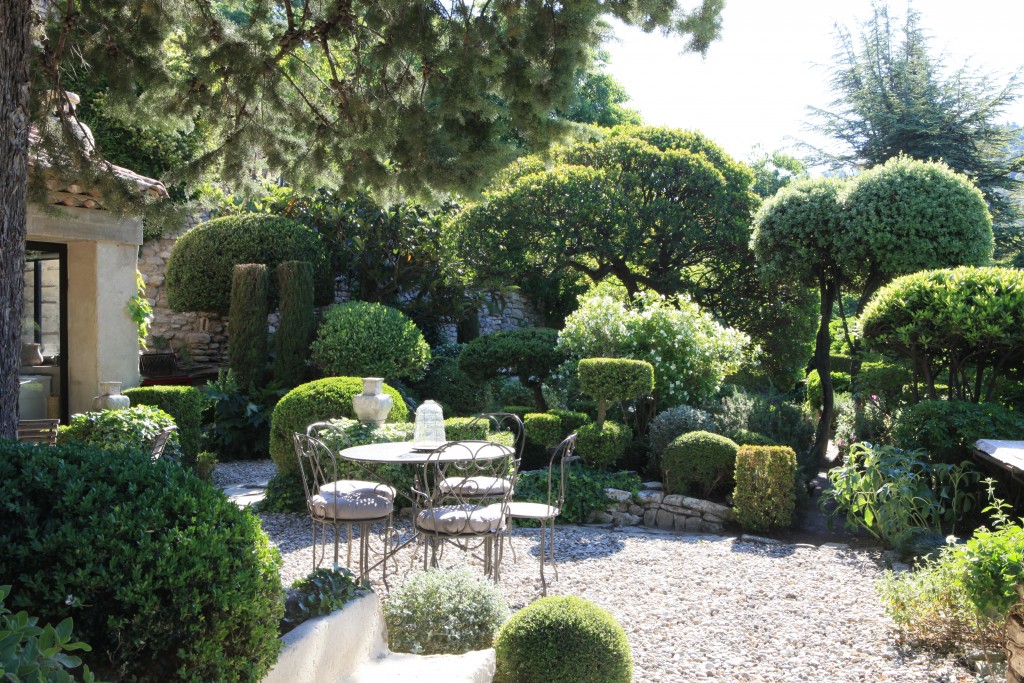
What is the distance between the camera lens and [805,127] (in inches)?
682

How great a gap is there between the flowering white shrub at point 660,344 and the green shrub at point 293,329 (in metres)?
3.26

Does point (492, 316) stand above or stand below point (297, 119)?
below

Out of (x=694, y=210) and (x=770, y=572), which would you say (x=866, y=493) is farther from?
(x=694, y=210)

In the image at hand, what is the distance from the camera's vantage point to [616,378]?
7531 millimetres

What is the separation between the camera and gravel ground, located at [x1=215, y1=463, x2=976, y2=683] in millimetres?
3760

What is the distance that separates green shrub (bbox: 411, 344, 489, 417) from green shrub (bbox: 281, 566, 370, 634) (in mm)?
8004

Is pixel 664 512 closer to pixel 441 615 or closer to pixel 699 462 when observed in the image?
pixel 699 462

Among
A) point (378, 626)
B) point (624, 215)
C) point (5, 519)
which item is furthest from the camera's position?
point (624, 215)

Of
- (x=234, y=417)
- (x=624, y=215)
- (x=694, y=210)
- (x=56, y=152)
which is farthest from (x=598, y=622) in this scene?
(x=694, y=210)

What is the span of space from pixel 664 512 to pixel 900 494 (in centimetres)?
198

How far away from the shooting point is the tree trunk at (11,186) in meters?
3.24

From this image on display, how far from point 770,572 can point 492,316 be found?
9022 millimetres

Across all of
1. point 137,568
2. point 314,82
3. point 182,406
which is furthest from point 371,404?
point 137,568

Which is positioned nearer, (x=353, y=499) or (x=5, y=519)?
(x=5, y=519)
